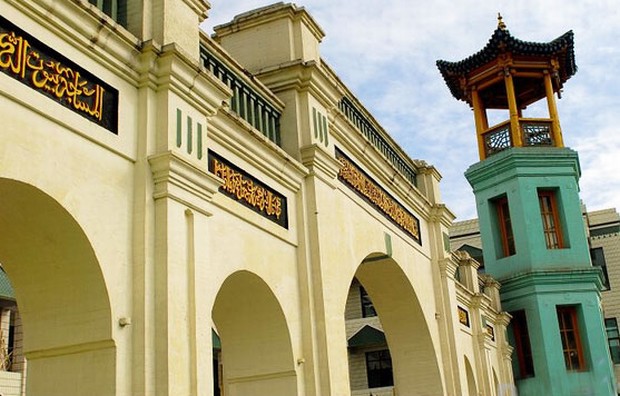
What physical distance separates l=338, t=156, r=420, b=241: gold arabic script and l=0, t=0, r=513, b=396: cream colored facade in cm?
10

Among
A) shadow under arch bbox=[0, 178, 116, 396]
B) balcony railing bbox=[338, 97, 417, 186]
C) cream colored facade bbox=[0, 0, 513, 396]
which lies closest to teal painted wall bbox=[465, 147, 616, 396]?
balcony railing bbox=[338, 97, 417, 186]

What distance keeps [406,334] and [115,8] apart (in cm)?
918

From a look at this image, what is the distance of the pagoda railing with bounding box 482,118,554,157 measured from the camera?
26750 millimetres

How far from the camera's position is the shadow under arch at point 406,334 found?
1409cm

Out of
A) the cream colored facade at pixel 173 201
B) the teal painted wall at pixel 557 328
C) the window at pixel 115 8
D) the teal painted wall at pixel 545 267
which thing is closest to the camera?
the cream colored facade at pixel 173 201

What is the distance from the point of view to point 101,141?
6.36m

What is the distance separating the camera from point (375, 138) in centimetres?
1378

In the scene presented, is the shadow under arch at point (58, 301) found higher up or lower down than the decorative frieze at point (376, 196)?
lower down

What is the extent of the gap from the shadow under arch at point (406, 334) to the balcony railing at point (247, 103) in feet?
15.0

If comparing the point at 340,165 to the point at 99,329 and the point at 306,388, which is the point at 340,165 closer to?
the point at 306,388

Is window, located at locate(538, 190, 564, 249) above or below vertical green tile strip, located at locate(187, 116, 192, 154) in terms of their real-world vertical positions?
above

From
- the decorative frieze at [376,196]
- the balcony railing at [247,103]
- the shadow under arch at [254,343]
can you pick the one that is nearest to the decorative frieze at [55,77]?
the balcony railing at [247,103]

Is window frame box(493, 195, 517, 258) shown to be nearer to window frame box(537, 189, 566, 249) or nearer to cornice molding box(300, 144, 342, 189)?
window frame box(537, 189, 566, 249)

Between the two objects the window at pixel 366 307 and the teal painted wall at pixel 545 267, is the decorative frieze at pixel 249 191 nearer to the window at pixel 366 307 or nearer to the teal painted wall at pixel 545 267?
the teal painted wall at pixel 545 267
